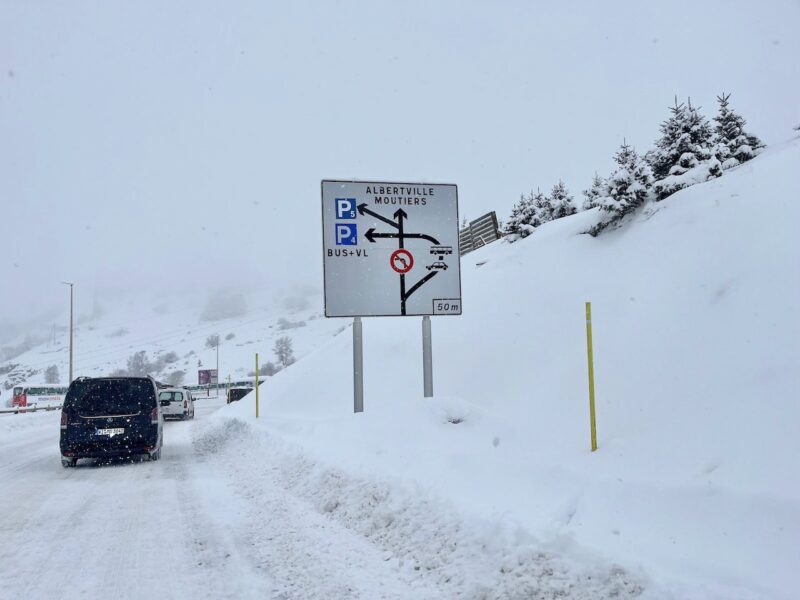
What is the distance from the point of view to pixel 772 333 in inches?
298

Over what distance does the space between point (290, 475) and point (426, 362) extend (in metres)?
4.39

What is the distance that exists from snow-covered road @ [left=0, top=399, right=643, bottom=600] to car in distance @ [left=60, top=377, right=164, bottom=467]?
1788 millimetres

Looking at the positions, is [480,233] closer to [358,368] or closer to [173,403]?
[173,403]

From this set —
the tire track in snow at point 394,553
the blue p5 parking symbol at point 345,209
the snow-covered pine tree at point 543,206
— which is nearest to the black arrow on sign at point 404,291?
the blue p5 parking symbol at point 345,209

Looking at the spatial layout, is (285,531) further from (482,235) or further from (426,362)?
(482,235)

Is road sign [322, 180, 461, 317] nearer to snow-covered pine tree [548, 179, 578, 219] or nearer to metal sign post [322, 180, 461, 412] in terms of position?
metal sign post [322, 180, 461, 412]

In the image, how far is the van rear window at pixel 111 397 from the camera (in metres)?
12.4

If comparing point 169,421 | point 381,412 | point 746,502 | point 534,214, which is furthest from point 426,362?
point 169,421

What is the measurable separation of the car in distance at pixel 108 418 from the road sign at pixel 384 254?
4430 mm

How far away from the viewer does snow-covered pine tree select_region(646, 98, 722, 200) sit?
16.2 metres

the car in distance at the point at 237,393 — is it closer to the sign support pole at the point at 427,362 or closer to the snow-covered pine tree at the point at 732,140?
the sign support pole at the point at 427,362

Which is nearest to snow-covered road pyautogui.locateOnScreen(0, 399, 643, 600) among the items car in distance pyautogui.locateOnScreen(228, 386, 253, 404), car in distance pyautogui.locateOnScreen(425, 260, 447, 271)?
car in distance pyautogui.locateOnScreen(425, 260, 447, 271)

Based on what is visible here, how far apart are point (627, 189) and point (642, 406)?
358 inches

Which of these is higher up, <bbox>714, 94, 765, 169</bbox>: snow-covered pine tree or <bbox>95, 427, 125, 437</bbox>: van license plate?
<bbox>714, 94, 765, 169</bbox>: snow-covered pine tree
